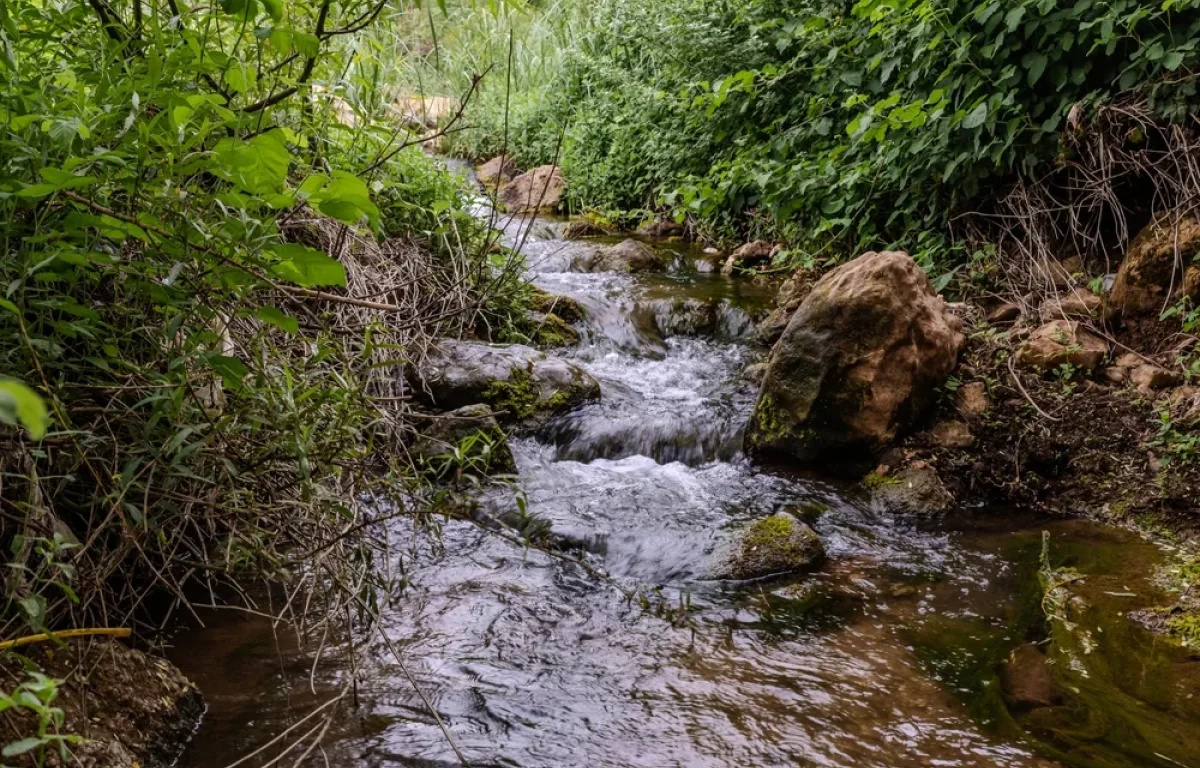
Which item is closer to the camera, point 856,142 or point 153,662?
point 153,662

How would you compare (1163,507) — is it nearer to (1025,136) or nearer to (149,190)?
(1025,136)

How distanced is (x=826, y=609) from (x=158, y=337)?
2.48 metres

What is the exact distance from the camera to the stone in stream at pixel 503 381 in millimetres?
4676

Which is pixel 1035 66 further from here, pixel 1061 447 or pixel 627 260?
pixel 627 260

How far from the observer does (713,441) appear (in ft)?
15.6

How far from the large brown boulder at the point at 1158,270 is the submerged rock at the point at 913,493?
1435 millimetres

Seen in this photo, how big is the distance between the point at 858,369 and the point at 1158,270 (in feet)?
5.27

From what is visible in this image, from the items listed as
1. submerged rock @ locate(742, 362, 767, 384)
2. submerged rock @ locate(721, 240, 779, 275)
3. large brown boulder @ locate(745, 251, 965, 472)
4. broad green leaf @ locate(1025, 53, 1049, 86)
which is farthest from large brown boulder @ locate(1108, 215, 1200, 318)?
submerged rock @ locate(721, 240, 779, 275)

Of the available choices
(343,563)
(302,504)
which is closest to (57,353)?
(302,504)

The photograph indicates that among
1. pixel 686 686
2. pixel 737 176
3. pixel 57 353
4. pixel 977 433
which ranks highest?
pixel 737 176

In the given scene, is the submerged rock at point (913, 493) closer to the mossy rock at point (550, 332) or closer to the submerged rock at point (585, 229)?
the mossy rock at point (550, 332)

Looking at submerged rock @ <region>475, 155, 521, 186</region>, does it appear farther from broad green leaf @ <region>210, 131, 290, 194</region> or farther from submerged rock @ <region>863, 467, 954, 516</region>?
broad green leaf @ <region>210, 131, 290, 194</region>

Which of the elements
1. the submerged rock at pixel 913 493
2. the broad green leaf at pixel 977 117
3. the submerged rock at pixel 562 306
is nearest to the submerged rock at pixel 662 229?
the submerged rock at pixel 562 306

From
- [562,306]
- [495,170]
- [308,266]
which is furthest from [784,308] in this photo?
[495,170]
